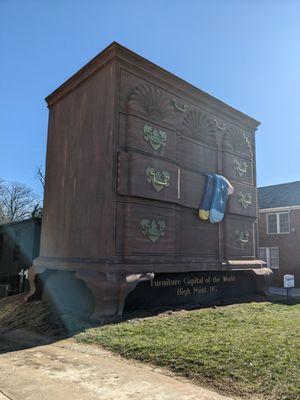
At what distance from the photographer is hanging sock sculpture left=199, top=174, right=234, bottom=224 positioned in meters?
11.2

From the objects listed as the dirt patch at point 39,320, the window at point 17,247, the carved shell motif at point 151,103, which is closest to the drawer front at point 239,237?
the carved shell motif at point 151,103

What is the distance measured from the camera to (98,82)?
9969mm

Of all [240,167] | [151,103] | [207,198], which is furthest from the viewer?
[240,167]

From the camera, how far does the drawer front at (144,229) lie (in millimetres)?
8866

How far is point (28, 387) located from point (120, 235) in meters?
4.43

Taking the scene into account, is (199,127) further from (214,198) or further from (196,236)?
(196,236)

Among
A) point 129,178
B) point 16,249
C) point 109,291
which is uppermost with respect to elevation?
point 129,178

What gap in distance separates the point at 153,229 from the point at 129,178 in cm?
138

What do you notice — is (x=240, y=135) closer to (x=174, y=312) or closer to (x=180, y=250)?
(x=180, y=250)

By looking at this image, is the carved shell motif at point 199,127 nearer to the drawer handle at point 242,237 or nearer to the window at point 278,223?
the drawer handle at point 242,237

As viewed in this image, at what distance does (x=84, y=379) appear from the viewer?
16.3 ft

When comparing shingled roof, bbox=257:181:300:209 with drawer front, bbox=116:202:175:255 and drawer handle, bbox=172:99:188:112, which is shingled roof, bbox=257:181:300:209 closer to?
drawer handle, bbox=172:99:188:112

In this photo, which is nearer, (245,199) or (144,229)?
(144,229)

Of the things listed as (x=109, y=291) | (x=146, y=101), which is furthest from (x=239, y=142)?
(x=109, y=291)
